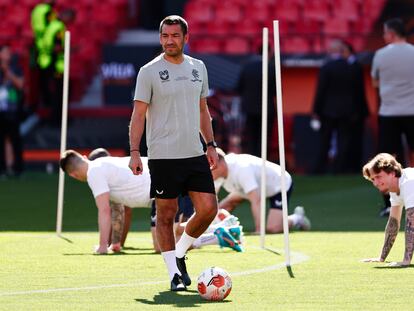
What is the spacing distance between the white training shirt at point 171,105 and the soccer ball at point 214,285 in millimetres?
1060

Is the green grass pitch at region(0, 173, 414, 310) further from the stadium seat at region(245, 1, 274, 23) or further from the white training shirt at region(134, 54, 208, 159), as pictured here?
the stadium seat at region(245, 1, 274, 23)

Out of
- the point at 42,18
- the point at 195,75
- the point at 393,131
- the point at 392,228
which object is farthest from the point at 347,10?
the point at 195,75

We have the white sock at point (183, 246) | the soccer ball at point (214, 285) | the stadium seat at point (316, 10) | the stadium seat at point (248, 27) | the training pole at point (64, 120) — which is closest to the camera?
the soccer ball at point (214, 285)

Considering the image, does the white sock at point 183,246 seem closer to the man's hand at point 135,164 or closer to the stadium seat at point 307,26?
the man's hand at point 135,164

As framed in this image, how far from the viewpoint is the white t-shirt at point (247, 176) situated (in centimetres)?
1467

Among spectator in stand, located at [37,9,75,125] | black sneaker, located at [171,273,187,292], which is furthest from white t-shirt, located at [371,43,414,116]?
spectator in stand, located at [37,9,75,125]

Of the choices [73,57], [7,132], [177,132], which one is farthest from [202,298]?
[73,57]

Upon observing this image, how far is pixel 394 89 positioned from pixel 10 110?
30.9 feet

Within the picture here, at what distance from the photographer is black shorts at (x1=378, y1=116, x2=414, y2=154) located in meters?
16.9

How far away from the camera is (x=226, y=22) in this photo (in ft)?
91.2

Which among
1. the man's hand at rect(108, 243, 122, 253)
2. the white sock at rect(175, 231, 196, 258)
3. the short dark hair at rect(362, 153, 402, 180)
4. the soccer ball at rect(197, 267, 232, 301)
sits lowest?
the man's hand at rect(108, 243, 122, 253)

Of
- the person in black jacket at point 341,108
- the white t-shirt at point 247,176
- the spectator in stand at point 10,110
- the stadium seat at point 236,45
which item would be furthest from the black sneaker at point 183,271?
the stadium seat at point 236,45

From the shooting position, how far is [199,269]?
36.6 feet

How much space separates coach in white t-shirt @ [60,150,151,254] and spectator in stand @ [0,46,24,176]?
11374 mm
